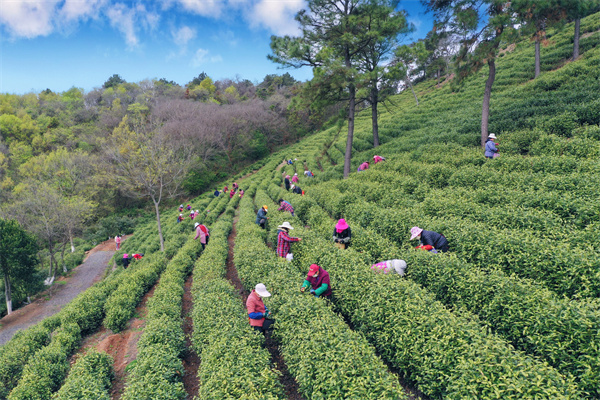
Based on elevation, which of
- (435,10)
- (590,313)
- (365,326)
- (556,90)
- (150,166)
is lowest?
(365,326)

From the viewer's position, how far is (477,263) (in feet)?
25.1

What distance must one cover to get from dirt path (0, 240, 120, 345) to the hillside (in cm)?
807

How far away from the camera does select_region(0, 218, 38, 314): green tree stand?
57.8 ft

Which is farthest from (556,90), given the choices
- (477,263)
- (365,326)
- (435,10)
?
(365,326)

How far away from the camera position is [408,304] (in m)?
5.69

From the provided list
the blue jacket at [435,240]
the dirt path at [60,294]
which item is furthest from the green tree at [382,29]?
the dirt path at [60,294]

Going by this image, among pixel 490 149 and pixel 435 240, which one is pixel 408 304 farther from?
pixel 490 149

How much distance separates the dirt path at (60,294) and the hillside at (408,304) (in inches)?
318

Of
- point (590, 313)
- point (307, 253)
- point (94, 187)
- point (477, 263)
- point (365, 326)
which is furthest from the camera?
point (94, 187)

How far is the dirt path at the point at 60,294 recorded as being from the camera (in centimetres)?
1630

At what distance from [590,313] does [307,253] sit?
22.5 ft

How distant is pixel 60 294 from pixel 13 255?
445 centimetres

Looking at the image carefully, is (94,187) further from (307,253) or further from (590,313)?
(590,313)

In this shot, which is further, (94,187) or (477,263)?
(94,187)
